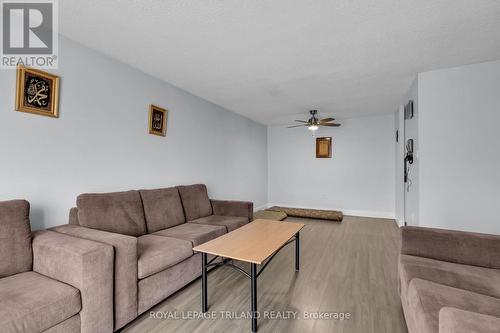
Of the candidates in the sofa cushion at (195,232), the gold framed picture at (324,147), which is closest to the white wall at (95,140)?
the sofa cushion at (195,232)

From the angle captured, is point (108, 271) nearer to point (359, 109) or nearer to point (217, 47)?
point (217, 47)

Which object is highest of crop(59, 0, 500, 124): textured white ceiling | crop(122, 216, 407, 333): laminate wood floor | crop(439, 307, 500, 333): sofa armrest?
crop(59, 0, 500, 124): textured white ceiling

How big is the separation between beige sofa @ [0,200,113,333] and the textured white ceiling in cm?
166

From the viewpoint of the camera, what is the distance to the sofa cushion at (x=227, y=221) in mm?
2821

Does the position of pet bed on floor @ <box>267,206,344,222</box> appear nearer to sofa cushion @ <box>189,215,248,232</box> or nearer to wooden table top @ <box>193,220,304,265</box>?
sofa cushion @ <box>189,215,248,232</box>

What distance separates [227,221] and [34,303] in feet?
6.43

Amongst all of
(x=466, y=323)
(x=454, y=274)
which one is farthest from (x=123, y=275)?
(x=454, y=274)

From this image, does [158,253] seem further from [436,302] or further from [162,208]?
[436,302]

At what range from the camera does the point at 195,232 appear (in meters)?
2.45

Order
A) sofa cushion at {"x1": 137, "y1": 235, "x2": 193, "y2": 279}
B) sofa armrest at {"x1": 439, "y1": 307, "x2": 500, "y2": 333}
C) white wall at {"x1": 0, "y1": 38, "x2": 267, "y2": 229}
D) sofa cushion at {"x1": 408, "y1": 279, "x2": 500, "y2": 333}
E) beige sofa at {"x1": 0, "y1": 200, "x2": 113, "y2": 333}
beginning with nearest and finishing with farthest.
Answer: sofa armrest at {"x1": 439, "y1": 307, "x2": 500, "y2": 333}, sofa cushion at {"x1": 408, "y1": 279, "x2": 500, "y2": 333}, beige sofa at {"x1": 0, "y1": 200, "x2": 113, "y2": 333}, sofa cushion at {"x1": 137, "y1": 235, "x2": 193, "y2": 279}, white wall at {"x1": 0, "y1": 38, "x2": 267, "y2": 229}

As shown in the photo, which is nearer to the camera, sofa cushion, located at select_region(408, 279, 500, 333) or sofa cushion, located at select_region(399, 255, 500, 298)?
sofa cushion, located at select_region(408, 279, 500, 333)

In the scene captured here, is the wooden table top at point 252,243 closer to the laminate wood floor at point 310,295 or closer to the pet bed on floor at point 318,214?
the laminate wood floor at point 310,295

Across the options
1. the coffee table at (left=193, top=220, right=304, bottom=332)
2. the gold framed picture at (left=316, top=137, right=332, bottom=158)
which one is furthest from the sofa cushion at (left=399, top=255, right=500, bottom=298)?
the gold framed picture at (left=316, top=137, right=332, bottom=158)

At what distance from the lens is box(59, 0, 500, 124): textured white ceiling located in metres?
1.70
